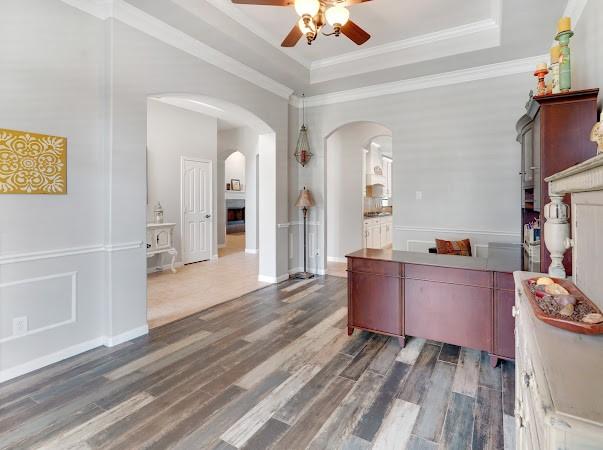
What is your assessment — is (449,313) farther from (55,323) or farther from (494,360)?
(55,323)

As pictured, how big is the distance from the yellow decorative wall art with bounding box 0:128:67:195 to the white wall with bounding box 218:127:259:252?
5.33m

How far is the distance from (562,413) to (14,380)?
10.4ft

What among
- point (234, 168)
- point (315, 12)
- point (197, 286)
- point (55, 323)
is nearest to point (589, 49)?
point (315, 12)

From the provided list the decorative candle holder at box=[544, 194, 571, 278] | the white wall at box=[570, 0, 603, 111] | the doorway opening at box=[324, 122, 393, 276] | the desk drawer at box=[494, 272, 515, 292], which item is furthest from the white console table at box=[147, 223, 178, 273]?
the white wall at box=[570, 0, 603, 111]

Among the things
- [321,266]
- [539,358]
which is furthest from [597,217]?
[321,266]

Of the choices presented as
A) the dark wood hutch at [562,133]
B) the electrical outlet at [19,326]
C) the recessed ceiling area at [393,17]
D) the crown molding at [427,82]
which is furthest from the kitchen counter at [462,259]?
the electrical outlet at [19,326]

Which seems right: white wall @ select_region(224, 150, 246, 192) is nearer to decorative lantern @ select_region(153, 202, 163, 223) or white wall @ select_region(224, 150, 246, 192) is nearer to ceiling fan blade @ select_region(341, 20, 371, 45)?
decorative lantern @ select_region(153, 202, 163, 223)

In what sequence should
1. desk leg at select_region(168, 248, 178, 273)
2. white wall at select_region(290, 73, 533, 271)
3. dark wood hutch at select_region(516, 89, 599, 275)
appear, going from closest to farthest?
dark wood hutch at select_region(516, 89, 599, 275), white wall at select_region(290, 73, 533, 271), desk leg at select_region(168, 248, 178, 273)

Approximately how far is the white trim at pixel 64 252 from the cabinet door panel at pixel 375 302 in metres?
2.07

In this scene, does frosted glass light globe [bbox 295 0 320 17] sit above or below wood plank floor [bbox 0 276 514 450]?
above

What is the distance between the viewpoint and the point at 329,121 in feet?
17.8

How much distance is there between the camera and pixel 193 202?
6.76m

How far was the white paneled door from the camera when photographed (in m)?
6.57

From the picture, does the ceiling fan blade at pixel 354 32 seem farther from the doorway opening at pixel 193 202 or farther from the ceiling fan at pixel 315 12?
the doorway opening at pixel 193 202
